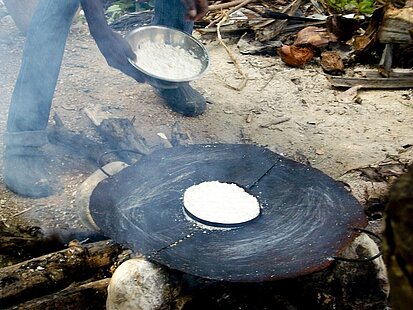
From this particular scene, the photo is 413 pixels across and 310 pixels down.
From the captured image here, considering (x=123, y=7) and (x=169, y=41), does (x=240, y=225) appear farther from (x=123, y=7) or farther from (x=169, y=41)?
(x=123, y=7)

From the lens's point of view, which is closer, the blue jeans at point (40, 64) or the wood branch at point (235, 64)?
the blue jeans at point (40, 64)

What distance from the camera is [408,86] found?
512 cm

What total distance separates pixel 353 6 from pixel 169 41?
9.60 feet

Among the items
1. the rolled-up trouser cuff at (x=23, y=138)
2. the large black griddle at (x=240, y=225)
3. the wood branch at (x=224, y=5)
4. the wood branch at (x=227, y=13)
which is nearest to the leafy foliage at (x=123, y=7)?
the wood branch at (x=224, y=5)

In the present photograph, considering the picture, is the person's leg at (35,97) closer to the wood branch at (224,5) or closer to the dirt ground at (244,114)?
the dirt ground at (244,114)

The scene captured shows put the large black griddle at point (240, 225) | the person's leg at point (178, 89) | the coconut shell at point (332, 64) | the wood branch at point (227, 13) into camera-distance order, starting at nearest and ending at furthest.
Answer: the large black griddle at point (240, 225) → the person's leg at point (178, 89) → the coconut shell at point (332, 64) → the wood branch at point (227, 13)

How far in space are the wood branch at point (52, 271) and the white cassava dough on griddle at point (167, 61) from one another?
1316mm

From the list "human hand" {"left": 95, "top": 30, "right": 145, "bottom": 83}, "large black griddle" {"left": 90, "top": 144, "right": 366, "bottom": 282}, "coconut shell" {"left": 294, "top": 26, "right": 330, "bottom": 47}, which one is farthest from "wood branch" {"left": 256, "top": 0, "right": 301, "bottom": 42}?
"large black griddle" {"left": 90, "top": 144, "right": 366, "bottom": 282}

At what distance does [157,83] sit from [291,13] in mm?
Answer: 3166

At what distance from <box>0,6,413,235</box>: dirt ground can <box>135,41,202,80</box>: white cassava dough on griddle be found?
0.57 m

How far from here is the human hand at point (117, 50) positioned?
125 inches

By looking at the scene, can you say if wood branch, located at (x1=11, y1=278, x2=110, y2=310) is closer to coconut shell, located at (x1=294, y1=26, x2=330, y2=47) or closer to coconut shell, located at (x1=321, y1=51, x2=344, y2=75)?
coconut shell, located at (x1=321, y1=51, x2=344, y2=75)

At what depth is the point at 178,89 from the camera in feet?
14.8

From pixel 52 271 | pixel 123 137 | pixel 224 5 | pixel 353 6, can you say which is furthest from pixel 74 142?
pixel 353 6
